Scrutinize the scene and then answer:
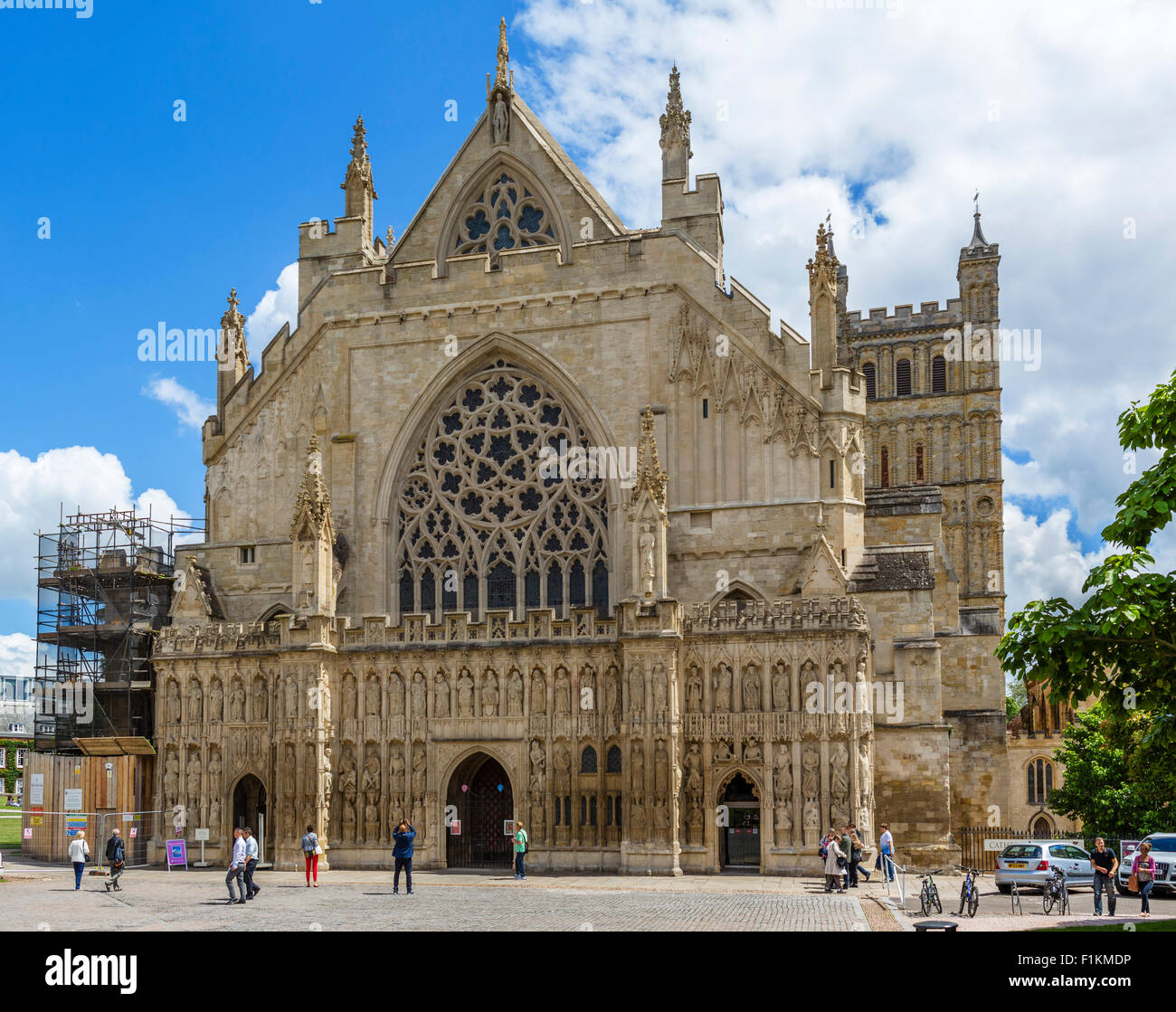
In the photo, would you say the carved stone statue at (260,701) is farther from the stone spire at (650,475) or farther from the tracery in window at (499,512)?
the stone spire at (650,475)

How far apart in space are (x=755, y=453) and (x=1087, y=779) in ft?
78.8

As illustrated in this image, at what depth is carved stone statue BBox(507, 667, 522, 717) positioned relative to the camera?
102ft

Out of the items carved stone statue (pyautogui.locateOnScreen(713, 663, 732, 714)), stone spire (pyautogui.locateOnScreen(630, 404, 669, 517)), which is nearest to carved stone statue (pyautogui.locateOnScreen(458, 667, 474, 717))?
stone spire (pyautogui.locateOnScreen(630, 404, 669, 517))

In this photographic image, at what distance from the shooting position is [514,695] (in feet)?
102

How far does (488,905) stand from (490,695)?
9540 millimetres

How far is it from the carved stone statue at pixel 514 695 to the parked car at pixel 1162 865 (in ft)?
44.2

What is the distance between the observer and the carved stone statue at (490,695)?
31.2m

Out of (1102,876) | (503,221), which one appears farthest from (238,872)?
(503,221)

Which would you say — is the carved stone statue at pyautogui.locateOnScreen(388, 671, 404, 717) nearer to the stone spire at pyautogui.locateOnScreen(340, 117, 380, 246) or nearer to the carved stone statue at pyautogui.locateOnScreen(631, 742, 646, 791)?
the carved stone statue at pyautogui.locateOnScreen(631, 742, 646, 791)

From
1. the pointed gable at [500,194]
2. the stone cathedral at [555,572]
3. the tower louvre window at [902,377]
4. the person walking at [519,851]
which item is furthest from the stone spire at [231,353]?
the tower louvre window at [902,377]

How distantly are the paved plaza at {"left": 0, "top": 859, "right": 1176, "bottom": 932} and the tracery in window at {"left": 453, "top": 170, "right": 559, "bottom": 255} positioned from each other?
58.2 ft

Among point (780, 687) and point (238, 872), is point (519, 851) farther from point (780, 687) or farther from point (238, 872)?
point (780, 687)
